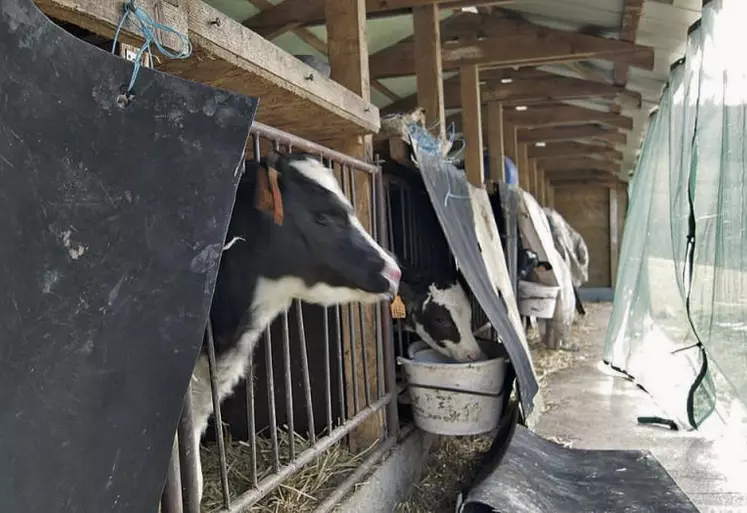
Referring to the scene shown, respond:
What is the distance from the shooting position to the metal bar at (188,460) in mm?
1476

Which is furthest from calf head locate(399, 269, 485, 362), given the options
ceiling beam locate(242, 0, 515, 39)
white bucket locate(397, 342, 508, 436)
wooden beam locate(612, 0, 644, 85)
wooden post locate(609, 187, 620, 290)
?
wooden post locate(609, 187, 620, 290)

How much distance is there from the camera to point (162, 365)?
1.05m

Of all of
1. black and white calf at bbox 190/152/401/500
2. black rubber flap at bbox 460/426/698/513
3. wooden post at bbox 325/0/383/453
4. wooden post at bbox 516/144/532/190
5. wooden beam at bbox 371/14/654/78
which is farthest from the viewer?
wooden post at bbox 516/144/532/190

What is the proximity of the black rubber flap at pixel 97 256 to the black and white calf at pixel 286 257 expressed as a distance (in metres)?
0.89

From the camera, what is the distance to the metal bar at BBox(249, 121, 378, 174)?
1.90m

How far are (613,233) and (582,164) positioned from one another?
2.89 m

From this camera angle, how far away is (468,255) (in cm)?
323

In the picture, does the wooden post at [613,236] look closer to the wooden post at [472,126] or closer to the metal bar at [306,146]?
the wooden post at [472,126]

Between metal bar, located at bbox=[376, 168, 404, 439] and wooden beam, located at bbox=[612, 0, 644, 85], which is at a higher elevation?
wooden beam, located at bbox=[612, 0, 644, 85]

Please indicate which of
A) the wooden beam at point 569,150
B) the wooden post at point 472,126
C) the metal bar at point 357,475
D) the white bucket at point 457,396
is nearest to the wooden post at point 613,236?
the wooden beam at point 569,150

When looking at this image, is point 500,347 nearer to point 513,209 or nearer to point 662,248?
point 662,248

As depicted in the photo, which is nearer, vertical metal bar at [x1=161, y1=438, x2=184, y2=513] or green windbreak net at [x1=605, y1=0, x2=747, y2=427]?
vertical metal bar at [x1=161, y1=438, x2=184, y2=513]

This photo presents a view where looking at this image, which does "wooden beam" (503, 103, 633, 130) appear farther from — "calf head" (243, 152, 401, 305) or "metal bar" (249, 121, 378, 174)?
"calf head" (243, 152, 401, 305)

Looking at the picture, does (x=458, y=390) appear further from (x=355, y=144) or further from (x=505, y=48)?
(x=505, y=48)
